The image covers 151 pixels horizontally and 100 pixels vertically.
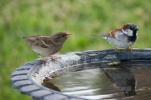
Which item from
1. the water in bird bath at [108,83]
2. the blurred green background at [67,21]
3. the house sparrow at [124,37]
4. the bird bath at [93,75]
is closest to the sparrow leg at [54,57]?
the bird bath at [93,75]

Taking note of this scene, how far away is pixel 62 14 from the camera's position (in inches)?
311

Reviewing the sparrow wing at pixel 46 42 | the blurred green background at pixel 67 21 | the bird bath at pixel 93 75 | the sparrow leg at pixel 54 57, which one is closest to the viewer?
the bird bath at pixel 93 75

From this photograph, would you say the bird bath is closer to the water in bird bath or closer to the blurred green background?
the water in bird bath

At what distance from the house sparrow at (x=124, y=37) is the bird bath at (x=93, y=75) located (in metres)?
0.21

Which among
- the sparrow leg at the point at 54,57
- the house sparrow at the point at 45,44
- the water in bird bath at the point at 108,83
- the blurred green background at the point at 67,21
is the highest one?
the blurred green background at the point at 67,21

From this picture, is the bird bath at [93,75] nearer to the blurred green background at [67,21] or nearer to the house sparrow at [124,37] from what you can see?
the house sparrow at [124,37]

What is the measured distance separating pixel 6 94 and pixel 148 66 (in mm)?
2704

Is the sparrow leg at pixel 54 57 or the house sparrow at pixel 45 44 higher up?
the house sparrow at pixel 45 44

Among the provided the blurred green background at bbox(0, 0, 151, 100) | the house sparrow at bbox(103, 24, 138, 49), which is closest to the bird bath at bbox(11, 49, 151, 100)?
the house sparrow at bbox(103, 24, 138, 49)

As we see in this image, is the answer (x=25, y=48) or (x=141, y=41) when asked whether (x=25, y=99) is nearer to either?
(x=25, y=48)

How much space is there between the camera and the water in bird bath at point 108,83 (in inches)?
142

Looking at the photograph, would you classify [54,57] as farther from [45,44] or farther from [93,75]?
[93,75]

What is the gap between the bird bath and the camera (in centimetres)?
356

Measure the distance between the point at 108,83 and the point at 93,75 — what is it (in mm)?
190
